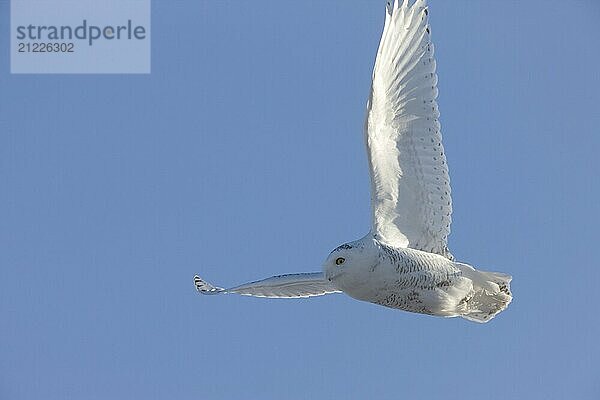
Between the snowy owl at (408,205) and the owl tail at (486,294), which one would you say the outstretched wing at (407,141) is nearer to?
the snowy owl at (408,205)

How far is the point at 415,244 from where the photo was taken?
10.1 metres

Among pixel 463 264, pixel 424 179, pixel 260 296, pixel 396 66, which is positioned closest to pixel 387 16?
pixel 396 66

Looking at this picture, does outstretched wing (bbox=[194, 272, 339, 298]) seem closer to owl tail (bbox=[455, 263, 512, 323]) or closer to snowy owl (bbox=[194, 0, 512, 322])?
snowy owl (bbox=[194, 0, 512, 322])

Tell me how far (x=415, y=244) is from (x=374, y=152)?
3.04ft

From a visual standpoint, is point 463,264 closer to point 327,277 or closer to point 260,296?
point 327,277

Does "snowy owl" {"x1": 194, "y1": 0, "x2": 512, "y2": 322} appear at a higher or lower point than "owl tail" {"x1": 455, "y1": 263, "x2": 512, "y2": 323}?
higher

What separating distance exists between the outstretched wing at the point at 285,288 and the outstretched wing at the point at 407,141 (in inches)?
37.5

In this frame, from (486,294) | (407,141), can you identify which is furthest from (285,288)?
(407,141)

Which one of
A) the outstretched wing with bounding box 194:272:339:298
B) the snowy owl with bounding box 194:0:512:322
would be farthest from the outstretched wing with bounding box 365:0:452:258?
the outstretched wing with bounding box 194:272:339:298

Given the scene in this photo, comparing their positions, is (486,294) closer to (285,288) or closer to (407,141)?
(407,141)

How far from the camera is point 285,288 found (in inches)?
433

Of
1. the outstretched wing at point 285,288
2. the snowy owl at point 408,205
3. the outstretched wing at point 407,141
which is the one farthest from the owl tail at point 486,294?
the outstretched wing at point 285,288

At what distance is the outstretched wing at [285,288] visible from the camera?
10.7 metres

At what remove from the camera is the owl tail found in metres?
10.1
